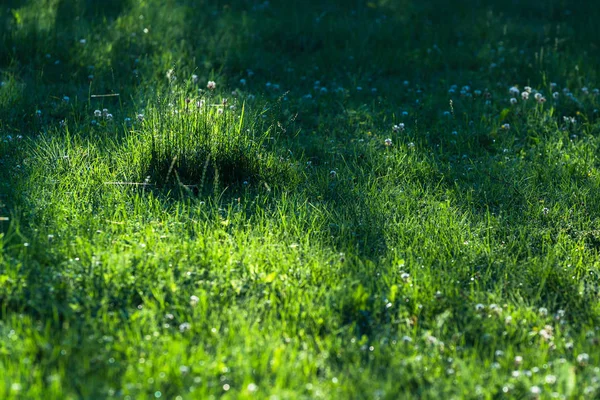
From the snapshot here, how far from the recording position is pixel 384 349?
3.03 m

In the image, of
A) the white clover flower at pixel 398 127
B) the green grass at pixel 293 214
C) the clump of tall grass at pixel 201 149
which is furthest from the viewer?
the white clover flower at pixel 398 127

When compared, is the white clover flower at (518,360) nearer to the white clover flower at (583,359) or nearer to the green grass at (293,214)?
the green grass at (293,214)

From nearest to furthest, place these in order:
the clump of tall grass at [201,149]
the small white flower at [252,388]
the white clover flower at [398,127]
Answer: the small white flower at [252,388], the clump of tall grass at [201,149], the white clover flower at [398,127]

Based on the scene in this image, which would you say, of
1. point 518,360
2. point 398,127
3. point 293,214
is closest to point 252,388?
point 518,360

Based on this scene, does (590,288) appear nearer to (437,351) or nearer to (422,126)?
(437,351)

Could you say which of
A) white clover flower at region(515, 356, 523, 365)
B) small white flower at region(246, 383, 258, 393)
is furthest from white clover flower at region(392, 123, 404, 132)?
small white flower at region(246, 383, 258, 393)

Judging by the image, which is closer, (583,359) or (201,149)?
(583,359)

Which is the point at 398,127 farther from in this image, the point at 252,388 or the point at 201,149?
the point at 252,388

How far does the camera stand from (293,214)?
13.3 ft

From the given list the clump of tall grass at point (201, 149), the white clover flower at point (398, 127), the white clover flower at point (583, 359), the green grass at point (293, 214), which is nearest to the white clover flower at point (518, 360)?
the green grass at point (293, 214)

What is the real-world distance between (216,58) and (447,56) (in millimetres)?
2283

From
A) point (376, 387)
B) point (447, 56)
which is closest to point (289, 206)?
point (376, 387)

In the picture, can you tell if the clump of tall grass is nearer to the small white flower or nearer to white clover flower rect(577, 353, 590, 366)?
the small white flower

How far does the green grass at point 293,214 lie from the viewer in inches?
113
